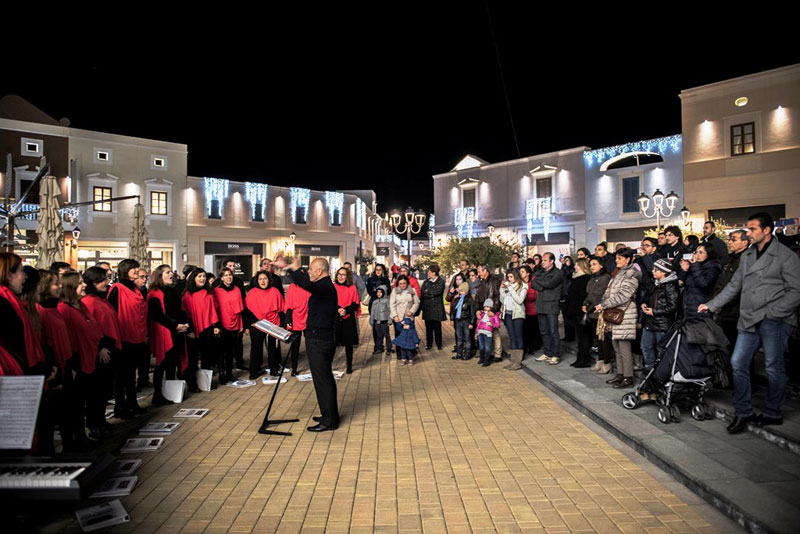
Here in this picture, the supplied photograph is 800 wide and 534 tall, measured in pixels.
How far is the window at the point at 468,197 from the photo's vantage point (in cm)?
4119

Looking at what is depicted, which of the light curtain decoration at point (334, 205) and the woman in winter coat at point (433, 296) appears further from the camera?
the light curtain decoration at point (334, 205)

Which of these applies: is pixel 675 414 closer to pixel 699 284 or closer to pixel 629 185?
pixel 699 284

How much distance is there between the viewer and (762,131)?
24.1 meters

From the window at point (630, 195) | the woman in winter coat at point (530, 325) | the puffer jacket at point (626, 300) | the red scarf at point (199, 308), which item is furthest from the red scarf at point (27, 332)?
the window at point (630, 195)

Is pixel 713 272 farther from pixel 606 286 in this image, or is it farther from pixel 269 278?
pixel 269 278

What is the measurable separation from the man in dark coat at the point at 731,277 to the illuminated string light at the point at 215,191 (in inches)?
1361

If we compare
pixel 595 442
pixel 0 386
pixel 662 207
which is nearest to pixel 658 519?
pixel 595 442

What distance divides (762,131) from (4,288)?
29.4 m

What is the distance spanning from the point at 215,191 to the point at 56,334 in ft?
110

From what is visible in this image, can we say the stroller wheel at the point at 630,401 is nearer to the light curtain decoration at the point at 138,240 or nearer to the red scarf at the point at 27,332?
the red scarf at the point at 27,332

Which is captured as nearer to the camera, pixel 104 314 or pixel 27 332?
pixel 27 332

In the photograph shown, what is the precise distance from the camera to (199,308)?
8.27m

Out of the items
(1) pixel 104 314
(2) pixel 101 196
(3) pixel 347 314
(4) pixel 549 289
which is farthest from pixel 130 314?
(2) pixel 101 196

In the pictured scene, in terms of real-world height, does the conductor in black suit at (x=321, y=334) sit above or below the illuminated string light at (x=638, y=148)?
below
